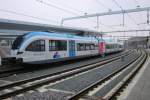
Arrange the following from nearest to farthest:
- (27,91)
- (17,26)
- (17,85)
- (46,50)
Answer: (27,91), (17,85), (46,50), (17,26)

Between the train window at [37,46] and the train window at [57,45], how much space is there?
1164mm

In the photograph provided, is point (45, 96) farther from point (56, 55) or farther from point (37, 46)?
point (56, 55)

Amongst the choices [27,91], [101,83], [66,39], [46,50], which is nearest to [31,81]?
[27,91]

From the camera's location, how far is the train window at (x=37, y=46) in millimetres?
16312

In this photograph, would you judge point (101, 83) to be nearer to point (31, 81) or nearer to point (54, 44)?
point (31, 81)

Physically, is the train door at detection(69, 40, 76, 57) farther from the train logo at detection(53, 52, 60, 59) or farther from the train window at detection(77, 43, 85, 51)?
the train logo at detection(53, 52, 60, 59)

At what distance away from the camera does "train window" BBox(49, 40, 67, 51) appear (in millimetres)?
18780

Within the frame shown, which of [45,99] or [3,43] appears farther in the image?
[3,43]

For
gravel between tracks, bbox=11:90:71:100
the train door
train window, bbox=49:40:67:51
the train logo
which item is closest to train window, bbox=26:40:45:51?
train window, bbox=49:40:67:51

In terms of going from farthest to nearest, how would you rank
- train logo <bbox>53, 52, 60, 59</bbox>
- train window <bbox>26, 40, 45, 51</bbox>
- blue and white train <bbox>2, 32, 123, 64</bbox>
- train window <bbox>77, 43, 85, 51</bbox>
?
train window <bbox>77, 43, 85, 51</bbox>
train logo <bbox>53, 52, 60, 59</bbox>
train window <bbox>26, 40, 45, 51</bbox>
blue and white train <bbox>2, 32, 123, 64</bbox>

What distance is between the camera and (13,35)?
79.4ft

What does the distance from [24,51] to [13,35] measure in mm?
8986

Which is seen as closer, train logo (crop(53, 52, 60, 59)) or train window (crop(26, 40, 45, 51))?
train window (crop(26, 40, 45, 51))

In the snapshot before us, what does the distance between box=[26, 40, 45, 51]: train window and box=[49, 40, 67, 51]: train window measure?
1164 mm
